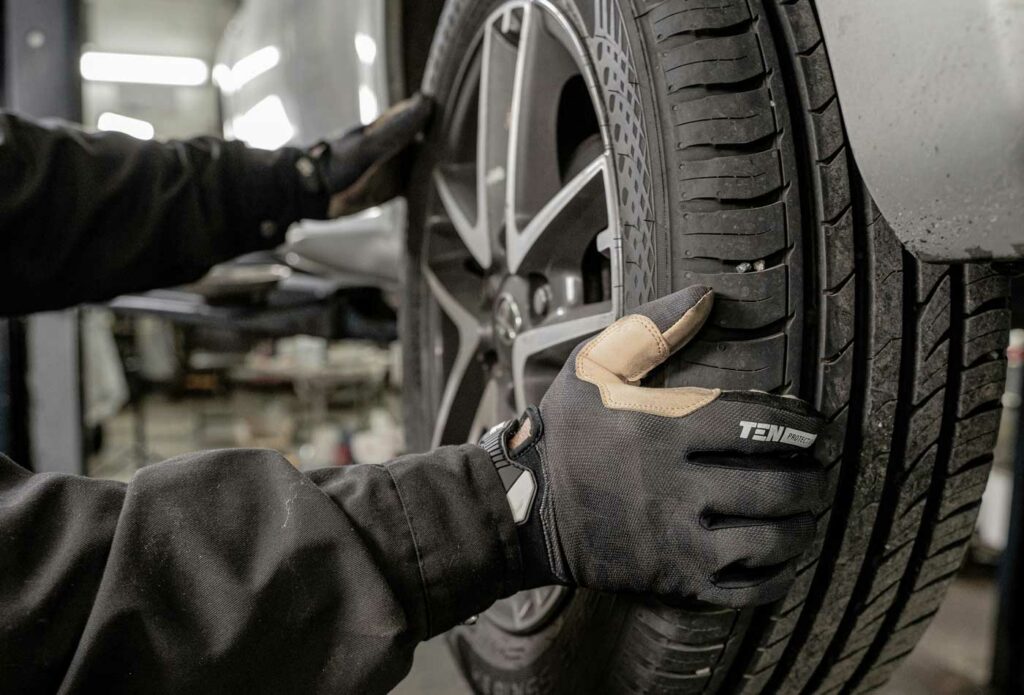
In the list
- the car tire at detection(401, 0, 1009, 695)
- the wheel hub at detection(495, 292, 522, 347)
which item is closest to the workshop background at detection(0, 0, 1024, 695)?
the wheel hub at detection(495, 292, 522, 347)

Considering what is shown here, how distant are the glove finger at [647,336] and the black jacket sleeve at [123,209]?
87 centimetres

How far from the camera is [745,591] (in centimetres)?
68

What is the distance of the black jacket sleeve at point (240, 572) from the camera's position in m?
0.63

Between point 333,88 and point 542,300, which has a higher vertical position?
point 333,88

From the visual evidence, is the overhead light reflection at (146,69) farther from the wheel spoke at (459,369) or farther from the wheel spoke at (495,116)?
the wheel spoke at (495,116)

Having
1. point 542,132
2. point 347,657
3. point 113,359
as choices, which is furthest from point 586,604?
point 113,359

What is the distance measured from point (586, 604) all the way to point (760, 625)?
183mm

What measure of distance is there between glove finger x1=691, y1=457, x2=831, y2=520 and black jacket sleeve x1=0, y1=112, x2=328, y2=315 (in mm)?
994

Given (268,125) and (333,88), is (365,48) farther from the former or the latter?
(268,125)

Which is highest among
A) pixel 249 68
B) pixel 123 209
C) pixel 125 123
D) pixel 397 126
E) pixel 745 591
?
pixel 125 123

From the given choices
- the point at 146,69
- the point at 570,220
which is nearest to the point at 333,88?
the point at 570,220

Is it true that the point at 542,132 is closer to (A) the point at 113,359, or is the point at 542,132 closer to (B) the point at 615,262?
(B) the point at 615,262

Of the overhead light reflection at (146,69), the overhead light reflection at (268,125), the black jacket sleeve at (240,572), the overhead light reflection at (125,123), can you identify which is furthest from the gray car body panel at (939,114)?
the overhead light reflection at (146,69)

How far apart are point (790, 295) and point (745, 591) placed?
24cm
